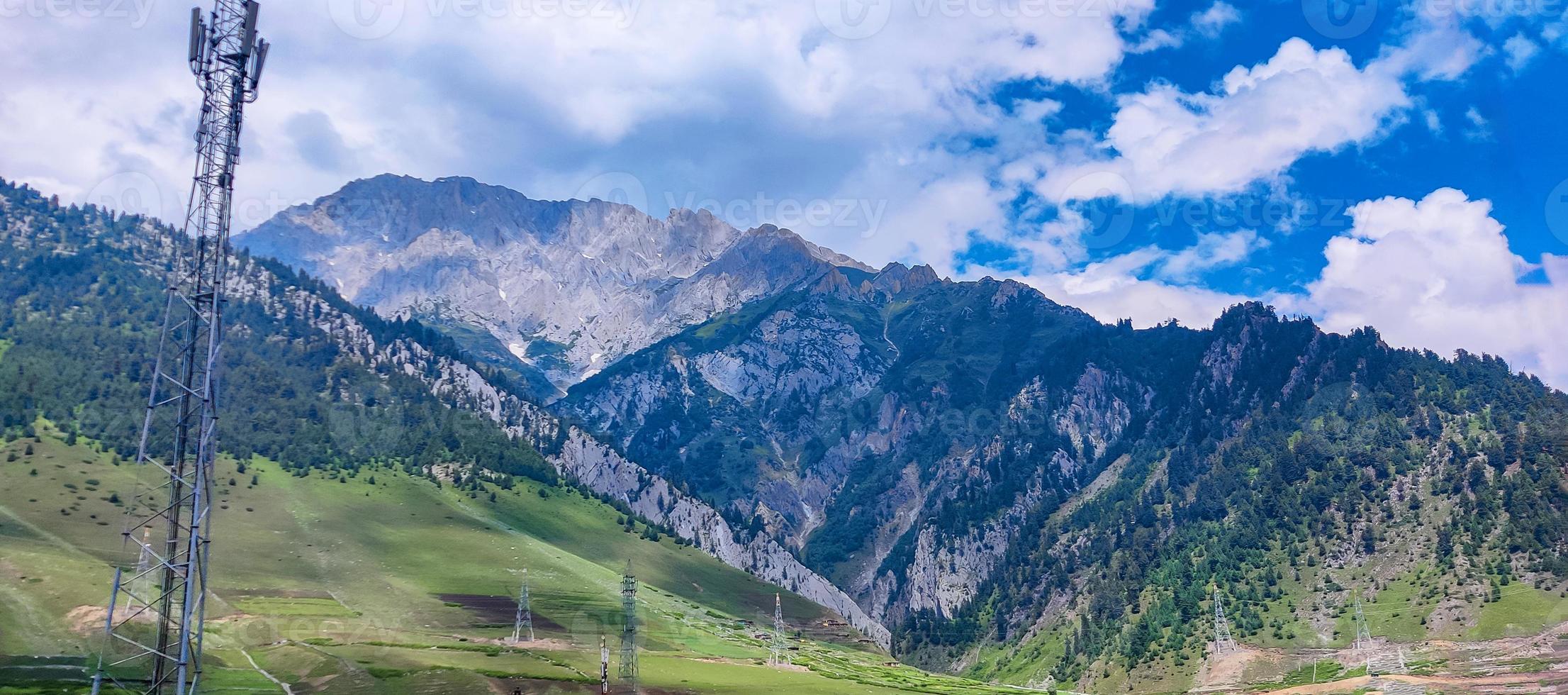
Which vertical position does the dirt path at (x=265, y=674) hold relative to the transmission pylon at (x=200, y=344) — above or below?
below

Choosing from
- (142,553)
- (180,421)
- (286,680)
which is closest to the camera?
(180,421)

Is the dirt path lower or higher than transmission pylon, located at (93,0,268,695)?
lower

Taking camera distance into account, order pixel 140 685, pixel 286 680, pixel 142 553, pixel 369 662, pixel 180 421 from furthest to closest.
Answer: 1. pixel 369 662
2. pixel 286 680
3. pixel 140 685
4. pixel 142 553
5. pixel 180 421

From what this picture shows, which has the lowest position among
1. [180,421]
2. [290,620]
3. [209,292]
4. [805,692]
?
[805,692]

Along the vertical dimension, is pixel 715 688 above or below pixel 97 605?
below

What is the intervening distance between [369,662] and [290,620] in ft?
125

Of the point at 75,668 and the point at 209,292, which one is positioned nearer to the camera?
the point at 209,292

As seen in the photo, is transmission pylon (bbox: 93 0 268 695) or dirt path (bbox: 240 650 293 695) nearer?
transmission pylon (bbox: 93 0 268 695)

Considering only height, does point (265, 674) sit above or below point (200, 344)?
below

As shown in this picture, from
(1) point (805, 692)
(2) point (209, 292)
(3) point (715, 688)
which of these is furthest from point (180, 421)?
(1) point (805, 692)

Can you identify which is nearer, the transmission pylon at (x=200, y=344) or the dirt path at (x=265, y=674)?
the transmission pylon at (x=200, y=344)

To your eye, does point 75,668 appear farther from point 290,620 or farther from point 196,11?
point 196,11

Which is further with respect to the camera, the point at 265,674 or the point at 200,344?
the point at 265,674

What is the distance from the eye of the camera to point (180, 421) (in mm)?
71000
